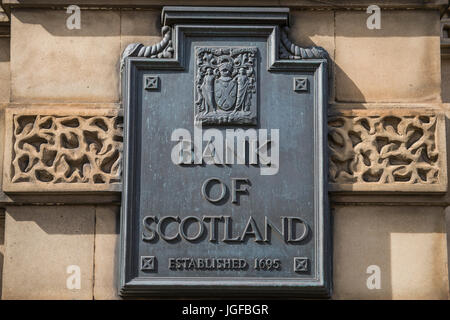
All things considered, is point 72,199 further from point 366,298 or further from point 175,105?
point 366,298

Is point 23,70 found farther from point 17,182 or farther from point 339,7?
point 339,7

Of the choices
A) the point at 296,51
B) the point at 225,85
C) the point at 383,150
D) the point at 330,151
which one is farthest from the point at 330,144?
the point at 225,85

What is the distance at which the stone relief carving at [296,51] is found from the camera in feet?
32.0

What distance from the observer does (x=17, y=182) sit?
31.4 feet

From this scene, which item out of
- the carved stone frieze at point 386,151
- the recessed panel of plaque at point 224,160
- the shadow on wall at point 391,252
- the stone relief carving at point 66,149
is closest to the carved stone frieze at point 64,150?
the stone relief carving at point 66,149

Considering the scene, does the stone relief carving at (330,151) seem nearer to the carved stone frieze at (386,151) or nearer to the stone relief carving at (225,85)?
the carved stone frieze at (386,151)

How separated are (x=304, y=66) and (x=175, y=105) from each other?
3.89 feet

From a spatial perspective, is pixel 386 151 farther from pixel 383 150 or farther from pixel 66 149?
pixel 66 149

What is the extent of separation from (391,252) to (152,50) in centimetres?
273

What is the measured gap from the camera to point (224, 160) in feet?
31.4

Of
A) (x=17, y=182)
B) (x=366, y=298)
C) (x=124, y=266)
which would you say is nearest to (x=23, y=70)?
(x=17, y=182)

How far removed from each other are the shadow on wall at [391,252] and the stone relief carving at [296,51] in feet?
4.44

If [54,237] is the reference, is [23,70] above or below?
above
